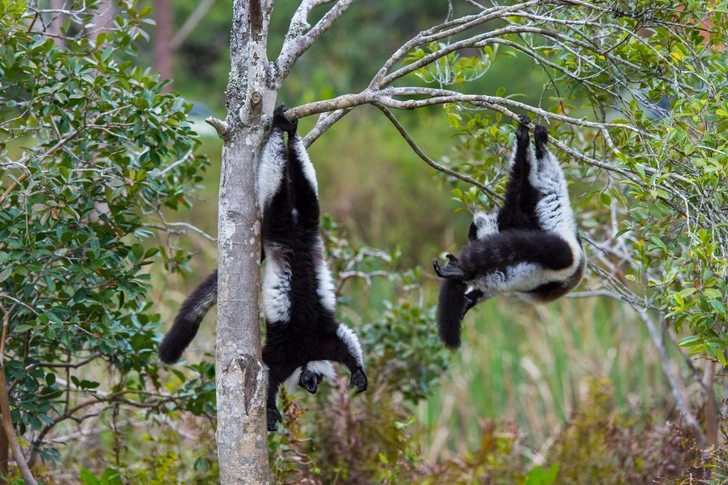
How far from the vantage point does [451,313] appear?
4117 mm

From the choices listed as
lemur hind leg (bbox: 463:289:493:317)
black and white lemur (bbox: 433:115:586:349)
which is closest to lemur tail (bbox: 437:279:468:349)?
black and white lemur (bbox: 433:115:586:349)

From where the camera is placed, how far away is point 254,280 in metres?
3.44

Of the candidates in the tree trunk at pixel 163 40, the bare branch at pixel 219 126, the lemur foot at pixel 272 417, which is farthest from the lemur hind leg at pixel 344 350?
the tree trunk at pixel 163 40

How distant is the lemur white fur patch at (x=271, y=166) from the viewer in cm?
379

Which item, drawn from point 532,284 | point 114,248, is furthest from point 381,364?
point 114,248

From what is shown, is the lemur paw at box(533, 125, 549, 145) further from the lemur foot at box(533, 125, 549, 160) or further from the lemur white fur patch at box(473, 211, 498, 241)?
the lemur white fur patch at box(473, 211, 498, 241)

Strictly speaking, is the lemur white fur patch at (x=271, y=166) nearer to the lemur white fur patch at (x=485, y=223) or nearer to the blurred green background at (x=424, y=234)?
the lemur white fur patch at (x=485, y=223)

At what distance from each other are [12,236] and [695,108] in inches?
136

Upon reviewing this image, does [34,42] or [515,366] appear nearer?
[34,42]

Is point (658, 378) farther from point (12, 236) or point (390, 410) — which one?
point (12, 236)

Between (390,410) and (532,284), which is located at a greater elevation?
(532,284)

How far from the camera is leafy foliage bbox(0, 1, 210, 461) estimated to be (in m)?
3.71

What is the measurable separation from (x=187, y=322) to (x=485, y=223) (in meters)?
1.85

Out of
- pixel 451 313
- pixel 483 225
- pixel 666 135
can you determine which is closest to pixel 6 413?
pixel 451 313
